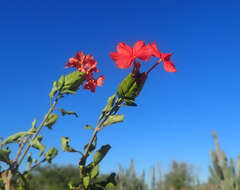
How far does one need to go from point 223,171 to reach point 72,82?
8.49 m

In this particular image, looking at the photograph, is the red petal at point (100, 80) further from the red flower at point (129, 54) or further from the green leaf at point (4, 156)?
the green leaf at point (4, 156)

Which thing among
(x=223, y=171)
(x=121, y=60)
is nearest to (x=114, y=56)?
(x=121, y=60)

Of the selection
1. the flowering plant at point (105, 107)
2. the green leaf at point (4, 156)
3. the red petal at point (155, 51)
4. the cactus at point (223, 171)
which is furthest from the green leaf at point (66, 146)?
the cactus at point (223, 171)

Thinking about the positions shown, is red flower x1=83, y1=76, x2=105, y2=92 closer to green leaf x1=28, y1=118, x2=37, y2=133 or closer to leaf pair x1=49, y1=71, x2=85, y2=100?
leaf pair x1=49, y1=71, x2=85, y2=100

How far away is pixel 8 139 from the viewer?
817 millimetres

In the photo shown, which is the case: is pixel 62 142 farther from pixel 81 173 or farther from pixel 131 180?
pixel 131 180

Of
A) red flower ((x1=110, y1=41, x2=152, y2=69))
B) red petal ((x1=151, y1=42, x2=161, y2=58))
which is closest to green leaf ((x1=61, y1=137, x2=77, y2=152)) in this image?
red flower ((x1=110, y1=41, x2=152, y2=69))

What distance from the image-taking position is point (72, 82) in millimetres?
934

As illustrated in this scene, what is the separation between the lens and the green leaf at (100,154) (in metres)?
0.88

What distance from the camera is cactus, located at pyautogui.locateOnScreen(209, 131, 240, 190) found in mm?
8016

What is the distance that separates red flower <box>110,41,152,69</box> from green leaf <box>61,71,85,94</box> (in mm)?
148

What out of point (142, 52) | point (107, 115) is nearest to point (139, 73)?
point (142, 52)

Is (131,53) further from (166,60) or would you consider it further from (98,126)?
(98,126)

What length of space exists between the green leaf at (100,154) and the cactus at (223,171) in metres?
8.23
